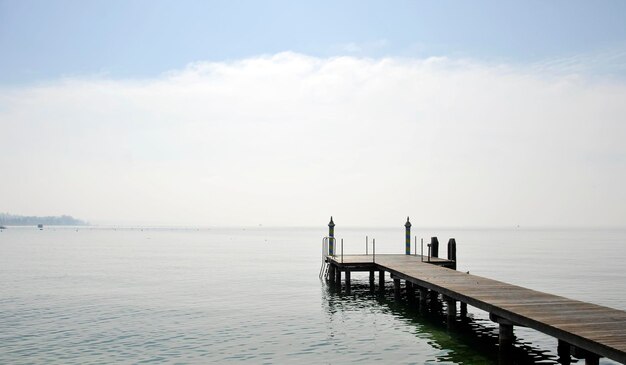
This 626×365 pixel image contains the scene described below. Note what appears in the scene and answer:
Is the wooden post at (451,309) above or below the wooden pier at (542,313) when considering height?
below

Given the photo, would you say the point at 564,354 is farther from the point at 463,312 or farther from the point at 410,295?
the point at 410,295

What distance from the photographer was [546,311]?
14586 millimetres

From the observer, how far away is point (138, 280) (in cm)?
3959

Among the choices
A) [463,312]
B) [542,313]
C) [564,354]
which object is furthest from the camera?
[463,312]

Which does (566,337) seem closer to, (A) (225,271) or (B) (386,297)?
(B) (386,297)

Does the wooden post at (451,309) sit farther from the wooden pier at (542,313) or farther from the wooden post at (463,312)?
the wooden post at (463,312)

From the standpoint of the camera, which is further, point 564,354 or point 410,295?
point 410,295

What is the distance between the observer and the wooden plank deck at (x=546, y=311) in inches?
451

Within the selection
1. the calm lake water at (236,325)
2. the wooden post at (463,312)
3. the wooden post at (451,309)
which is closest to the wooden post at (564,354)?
the calm lake water at (236,325)

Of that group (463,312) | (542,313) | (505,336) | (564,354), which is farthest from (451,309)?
(542,313)

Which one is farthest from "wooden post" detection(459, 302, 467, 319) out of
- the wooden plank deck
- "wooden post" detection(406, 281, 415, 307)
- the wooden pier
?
"wooden post" detection(406, 281, 415, 307)

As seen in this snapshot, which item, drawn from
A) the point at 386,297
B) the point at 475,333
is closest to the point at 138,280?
the point at 386,297

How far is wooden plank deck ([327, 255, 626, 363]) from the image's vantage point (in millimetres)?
11445

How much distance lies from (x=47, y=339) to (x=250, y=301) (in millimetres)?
10849
